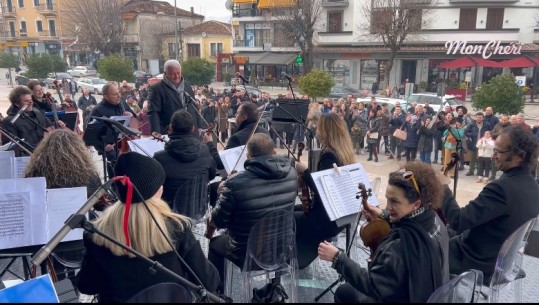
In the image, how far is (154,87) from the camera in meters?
6.28

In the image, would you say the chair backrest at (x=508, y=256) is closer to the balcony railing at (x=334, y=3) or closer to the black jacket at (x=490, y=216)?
the black jacket at (x=490, y=216)

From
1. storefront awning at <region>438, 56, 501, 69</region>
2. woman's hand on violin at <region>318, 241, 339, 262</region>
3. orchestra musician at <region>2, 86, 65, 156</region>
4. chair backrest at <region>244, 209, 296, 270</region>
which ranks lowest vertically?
chair backrest at <region>244, 209, 296, 270</region>

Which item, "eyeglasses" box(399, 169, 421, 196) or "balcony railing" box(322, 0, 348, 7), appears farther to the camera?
"balcony railing" box(322, 0, 348, 7)

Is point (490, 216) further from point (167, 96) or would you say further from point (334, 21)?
point (334, 21)

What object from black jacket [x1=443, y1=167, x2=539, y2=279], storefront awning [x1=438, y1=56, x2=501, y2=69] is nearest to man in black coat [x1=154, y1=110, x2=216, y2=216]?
black jacket [x1=443, y1=167, x2=539, y2=279]

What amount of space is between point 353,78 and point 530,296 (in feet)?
102

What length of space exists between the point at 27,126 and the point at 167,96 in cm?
201

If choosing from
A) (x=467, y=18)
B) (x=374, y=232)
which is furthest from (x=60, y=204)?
(x=467, y=18)

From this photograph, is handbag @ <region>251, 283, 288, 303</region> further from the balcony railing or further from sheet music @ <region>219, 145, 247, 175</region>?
the balcony railing

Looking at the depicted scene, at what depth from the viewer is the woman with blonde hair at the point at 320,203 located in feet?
13.4

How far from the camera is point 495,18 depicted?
29.2m

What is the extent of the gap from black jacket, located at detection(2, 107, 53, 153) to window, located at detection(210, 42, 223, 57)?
36.8 metres

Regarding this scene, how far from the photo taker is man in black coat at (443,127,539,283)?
3.19m

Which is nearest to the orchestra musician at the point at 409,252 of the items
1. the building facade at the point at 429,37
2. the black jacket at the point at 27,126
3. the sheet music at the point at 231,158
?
the sheet music at the point at 231,158
